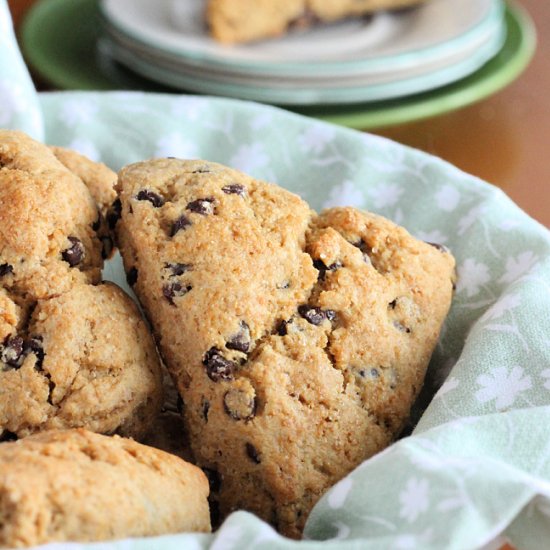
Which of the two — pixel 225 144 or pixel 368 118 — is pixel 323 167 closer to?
pixel 225 144

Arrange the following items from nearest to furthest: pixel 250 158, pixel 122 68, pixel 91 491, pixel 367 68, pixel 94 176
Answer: pixel 91 491
pixel 94 176
pixel 250 158
pixel 367 68
pixel 122 68

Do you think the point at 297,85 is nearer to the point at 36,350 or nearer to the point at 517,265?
the point at 517,265

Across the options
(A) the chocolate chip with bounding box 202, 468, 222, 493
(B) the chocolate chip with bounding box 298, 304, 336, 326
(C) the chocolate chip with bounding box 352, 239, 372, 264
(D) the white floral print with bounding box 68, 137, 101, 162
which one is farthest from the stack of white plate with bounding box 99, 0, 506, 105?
(A) the chocolate chip with bounding box 202, 468, 222, 493

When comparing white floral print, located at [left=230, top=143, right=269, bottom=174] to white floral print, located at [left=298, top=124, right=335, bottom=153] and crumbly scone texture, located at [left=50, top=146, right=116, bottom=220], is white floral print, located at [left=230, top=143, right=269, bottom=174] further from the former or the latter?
crumbly scone texture, located at [left=50, top=146, right=116, bottom=220]

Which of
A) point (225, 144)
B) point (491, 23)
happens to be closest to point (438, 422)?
point (225, 144)

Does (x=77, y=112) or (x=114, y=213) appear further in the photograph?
(x=77, y=112)

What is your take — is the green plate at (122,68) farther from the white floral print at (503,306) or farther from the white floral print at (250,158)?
the white floral print at (503,306)

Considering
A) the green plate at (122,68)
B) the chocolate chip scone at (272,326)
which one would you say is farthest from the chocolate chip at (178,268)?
the green plate at (122,68)

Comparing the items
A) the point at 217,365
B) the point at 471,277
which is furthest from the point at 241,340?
the point at 471,277
